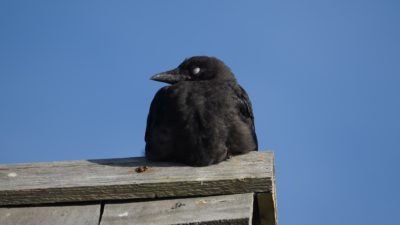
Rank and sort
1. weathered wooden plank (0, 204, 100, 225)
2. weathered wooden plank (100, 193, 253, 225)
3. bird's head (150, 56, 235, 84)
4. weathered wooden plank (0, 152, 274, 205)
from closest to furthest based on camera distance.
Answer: weathered wooden plank (100, 193, 253, 225), weathered wooden plank (0, 204, 100, 225), weathered wooden plank (0, 152, 274, 205), bird's head (150, 56, 235, 84)

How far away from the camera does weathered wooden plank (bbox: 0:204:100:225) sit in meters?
3.54

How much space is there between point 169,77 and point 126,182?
97.8 inches

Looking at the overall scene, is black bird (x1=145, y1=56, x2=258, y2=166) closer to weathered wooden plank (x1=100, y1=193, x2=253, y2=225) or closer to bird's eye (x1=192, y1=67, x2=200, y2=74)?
bird's eye (x1=192, y1=67, x2=200, y2=74)

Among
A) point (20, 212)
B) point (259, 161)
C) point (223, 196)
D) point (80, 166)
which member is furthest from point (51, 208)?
point (259, 161)

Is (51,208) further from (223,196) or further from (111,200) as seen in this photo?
(223,196)

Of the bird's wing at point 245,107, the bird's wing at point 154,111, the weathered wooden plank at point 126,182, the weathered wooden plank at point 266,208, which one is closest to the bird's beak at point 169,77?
the bird's wing at point 154,111

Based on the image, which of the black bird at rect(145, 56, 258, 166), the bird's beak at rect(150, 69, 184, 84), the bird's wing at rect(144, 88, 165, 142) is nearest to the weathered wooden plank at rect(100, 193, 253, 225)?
the black bird at rect(145, 56, 258, 166)

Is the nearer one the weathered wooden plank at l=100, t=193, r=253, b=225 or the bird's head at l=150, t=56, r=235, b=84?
the weathered wooden plank at l=100, t=193, r=253, b=225

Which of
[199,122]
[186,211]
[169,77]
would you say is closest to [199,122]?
[199,122]

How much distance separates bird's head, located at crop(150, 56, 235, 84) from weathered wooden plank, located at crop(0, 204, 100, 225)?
258 cm

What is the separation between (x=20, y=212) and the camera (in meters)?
3.65

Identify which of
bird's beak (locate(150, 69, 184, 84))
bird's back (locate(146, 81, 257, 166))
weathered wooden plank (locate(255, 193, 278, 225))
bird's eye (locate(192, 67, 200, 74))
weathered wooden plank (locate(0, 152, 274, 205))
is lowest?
weathered wooden plank (locate(255, 193, 278, 225))

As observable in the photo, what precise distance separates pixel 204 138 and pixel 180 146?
0.74 ft

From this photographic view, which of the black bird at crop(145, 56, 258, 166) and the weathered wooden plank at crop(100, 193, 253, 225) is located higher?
the black bird at crop(145, 56, 258, 166)
